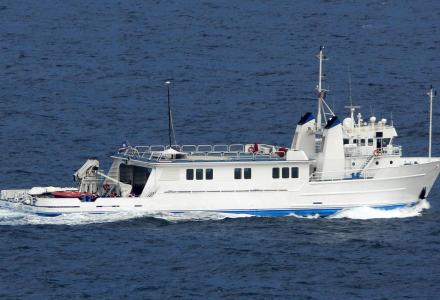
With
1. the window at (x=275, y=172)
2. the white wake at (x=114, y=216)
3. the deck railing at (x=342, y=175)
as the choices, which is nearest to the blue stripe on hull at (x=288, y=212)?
the white wake at (x=114, y=216)

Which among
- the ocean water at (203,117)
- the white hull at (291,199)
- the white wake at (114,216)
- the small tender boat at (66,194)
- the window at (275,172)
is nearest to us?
the ocean water at (203,117)

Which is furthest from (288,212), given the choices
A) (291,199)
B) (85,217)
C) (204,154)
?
(85,217)

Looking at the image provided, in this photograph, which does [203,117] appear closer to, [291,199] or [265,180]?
[265,180]

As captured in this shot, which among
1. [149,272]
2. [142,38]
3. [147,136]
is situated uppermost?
[142,38]

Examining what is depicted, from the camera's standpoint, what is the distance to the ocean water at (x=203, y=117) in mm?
88688

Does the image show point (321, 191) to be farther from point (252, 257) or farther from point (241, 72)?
point (241, 72)

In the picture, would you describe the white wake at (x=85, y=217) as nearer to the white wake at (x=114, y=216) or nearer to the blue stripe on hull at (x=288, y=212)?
the white wake at (x=114, y=216)

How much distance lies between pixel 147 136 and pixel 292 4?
6880 cm

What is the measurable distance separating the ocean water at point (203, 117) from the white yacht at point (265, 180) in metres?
0.95

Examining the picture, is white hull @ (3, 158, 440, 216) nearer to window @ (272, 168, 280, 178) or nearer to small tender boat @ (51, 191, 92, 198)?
small tender boat @ (51, 191, 92, 198)

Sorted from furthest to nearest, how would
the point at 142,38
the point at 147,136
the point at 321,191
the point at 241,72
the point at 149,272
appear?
1. the point at 142,38
2. the point at 241,72
3. the point at 147,136
4. the point at 321,191
5. the point at 149,272

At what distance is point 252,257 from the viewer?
9156cm

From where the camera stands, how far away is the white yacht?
100 m

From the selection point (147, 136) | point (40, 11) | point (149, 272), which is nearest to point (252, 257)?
point (149, 272)
